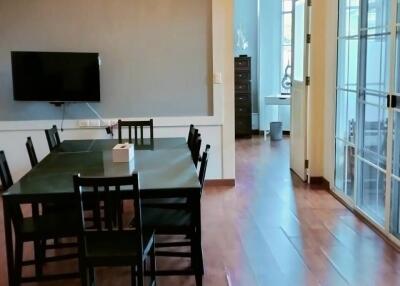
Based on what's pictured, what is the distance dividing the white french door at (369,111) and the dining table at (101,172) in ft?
5.27

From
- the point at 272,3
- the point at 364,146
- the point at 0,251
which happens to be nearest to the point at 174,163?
the point at 0,251

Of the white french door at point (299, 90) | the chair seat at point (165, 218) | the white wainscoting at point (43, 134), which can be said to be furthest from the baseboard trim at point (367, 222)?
the chair seat at point (165, 218)

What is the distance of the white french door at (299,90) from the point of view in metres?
6.12

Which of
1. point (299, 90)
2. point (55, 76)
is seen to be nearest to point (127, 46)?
point (55, 76)

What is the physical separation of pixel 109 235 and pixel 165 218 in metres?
0.57

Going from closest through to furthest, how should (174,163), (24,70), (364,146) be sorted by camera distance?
(174,163) → (364,146) → (24,70)

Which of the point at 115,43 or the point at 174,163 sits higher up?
Answer: the point at 115,43

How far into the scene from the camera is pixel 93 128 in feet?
19.7

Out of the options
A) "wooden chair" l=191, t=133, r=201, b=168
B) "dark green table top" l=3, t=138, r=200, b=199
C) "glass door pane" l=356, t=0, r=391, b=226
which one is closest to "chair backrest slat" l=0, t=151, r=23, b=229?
"dark green table top" l=3, t=138, r=200, b=199

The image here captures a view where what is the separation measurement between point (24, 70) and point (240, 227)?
2.86m

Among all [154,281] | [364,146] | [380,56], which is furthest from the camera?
[364,146]

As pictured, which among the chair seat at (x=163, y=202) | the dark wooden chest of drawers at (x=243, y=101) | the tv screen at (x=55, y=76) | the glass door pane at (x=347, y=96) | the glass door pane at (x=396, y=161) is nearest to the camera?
the chair seat at (x=163, y=202)

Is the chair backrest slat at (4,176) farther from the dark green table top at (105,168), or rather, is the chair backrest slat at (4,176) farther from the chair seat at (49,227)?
the chair seat at (49,227)

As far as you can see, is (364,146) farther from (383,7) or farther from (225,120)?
(225,120)
